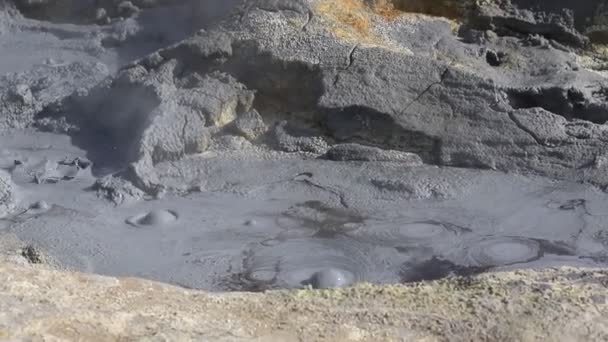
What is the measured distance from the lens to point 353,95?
17.2 feet

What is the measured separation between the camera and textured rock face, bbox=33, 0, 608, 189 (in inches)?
202

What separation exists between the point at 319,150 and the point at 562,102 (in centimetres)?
134

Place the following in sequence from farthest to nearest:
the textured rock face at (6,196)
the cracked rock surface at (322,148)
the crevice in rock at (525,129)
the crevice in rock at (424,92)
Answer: the crevice in rock at (424,92) < the crevice in rock at (525,129) < the textured rock face at (6,196) < the cracked rock surface at (322,148)

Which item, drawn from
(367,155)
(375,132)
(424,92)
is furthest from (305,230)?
(424,92)

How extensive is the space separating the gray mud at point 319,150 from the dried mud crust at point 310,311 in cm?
86

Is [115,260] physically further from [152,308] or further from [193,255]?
[152,308]

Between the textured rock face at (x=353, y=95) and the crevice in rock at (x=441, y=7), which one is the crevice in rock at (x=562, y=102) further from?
the crevice in rock at (x=441, y=7)

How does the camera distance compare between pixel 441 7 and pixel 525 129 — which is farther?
pixel 441 7

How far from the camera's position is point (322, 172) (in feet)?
16.8

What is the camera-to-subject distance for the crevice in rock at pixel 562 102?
5.24 m

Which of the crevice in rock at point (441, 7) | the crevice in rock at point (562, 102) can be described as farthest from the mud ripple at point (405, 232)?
the crevice in rock at point (441, 7)

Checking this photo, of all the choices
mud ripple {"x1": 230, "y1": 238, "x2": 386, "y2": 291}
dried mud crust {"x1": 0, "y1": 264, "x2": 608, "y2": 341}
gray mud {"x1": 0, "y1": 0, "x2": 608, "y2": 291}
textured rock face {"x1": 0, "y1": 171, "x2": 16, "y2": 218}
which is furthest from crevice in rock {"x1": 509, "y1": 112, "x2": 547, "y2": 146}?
textured rock face {"x1": 0, "y1": 171, "x2": 16, "y2": 218}

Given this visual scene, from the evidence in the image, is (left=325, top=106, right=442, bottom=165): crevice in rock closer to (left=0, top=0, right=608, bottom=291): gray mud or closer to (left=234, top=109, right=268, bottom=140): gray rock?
(left=0, top=0, right=608, bottom=291): gray mud

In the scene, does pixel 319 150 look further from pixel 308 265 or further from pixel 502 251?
pixel 502 251
